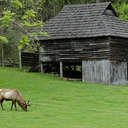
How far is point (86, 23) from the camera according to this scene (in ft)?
121

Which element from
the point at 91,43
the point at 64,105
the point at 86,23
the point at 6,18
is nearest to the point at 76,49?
the point at 91,43

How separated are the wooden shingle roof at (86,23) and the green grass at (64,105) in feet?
15.1

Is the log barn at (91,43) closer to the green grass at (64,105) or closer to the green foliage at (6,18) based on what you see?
the green grass at (64,105)

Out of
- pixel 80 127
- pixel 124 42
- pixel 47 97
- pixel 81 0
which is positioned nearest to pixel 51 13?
pixel 81 0

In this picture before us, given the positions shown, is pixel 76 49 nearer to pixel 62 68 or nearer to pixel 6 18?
pixel 62 68

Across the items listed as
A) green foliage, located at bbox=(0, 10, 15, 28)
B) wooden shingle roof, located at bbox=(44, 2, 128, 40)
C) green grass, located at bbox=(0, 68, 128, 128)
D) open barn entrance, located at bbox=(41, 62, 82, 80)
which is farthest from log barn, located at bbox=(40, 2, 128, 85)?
green foliage, located at bbox=(0, 10, 15, 28)

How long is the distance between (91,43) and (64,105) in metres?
15.4

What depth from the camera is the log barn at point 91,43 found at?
35.3 m

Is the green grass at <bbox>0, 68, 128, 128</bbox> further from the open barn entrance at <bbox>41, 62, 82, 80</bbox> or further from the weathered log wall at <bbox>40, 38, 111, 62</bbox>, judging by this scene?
the open barn entrance at <bbox>41, 62, 82, 80</bbox>

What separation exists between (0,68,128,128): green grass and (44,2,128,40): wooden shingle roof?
4.62 m

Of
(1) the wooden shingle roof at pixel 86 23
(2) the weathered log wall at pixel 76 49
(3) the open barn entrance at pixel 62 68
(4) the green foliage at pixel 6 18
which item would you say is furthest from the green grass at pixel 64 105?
(1) the wooden shingle roof at pixel 86 23

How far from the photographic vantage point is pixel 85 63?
119 feet

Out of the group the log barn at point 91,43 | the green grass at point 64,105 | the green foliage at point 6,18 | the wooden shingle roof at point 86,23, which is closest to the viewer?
the green foliage at point 6,18

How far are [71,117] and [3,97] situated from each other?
3052mm
